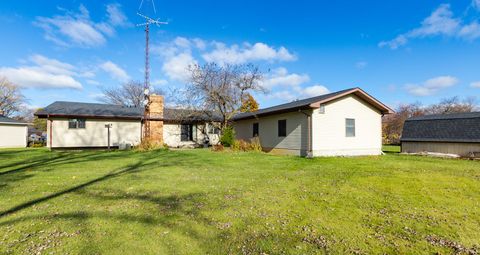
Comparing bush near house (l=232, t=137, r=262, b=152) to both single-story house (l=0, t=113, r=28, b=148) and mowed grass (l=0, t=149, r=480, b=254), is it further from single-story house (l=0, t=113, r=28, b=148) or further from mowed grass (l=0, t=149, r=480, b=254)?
single-story house (l=0, t=113, r=28, b=148)

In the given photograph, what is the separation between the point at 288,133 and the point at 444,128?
30.3ft

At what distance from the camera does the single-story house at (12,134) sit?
22703 mm

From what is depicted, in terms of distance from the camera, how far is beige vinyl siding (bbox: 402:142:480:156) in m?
12.9

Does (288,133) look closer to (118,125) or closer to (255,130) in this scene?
(255,130)

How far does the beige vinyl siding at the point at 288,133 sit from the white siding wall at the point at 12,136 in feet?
73.4

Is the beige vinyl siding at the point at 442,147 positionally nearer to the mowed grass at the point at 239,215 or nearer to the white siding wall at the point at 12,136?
the mowed grass at the point at 239,215

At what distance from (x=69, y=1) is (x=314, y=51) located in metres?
15.8

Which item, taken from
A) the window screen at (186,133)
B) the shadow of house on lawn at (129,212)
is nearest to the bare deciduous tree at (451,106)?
the window screen at (186,133)

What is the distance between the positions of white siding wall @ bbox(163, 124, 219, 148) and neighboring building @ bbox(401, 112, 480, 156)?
14.5 m

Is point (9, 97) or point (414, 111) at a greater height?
point (9, 97)

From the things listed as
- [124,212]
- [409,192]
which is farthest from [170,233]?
[409,192]

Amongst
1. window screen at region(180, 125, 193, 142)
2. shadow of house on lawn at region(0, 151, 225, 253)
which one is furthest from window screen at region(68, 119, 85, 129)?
shadow of house on lawn at region(0, 151, 225, 253)

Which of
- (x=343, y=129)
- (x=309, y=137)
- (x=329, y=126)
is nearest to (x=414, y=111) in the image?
(x=343, y=129)

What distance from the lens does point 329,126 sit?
12.9 m
